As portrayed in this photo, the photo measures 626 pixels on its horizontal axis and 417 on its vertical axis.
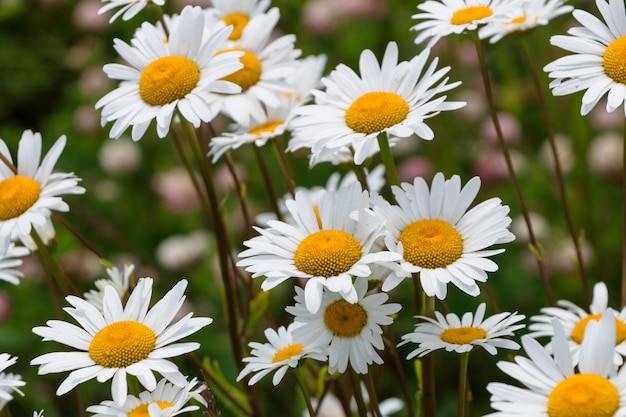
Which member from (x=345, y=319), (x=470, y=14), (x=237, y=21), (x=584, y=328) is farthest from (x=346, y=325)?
(x=237, y=21)

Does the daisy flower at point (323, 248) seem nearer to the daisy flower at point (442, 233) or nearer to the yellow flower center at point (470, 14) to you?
the daisy flower at point (442, 233)

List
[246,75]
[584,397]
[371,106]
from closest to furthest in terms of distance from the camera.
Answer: [584,397] < [371,106] < [246,75]

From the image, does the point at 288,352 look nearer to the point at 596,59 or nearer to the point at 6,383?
the point at 6,383

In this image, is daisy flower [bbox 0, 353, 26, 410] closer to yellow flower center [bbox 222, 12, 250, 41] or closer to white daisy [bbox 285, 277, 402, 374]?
white daisy [bbox 285, 277, 402, 374]

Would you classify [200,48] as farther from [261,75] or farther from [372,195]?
[372,195]

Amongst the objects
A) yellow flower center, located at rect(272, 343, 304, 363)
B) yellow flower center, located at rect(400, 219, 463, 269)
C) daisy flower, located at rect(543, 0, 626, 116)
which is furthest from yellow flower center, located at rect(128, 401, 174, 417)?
daisy flower, located at rect(543, 0, 626, 116)
